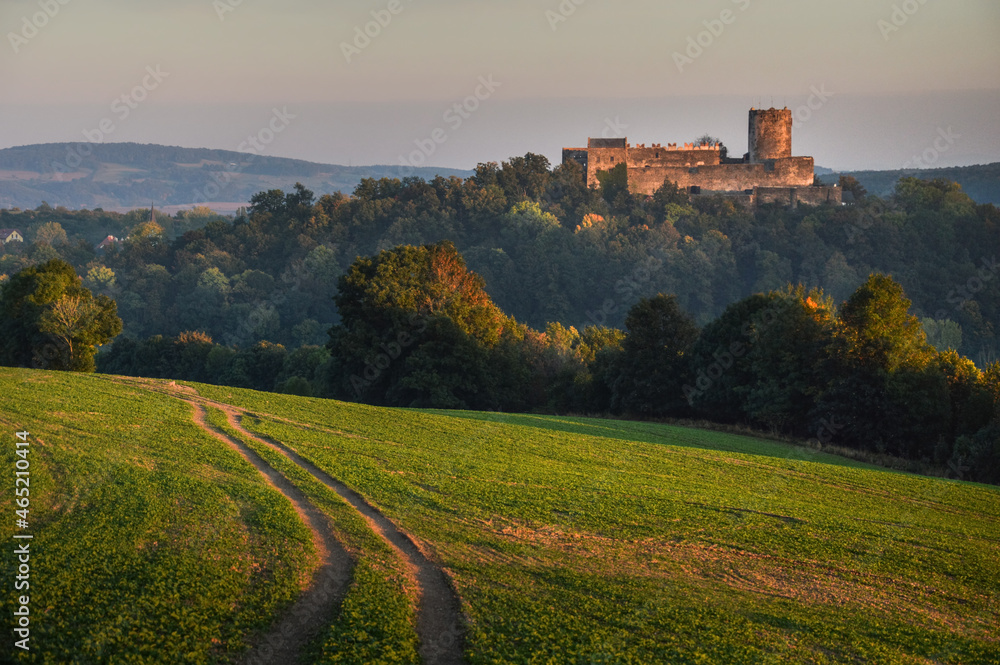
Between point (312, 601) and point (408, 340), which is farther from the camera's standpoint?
point (408, 340)

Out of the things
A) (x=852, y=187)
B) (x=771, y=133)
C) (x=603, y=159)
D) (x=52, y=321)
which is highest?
(x=771, y=133)

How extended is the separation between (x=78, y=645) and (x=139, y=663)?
0.78m

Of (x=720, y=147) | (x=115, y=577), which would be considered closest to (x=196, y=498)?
(x=115, y=577)

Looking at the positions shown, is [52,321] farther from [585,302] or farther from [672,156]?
[672,156]

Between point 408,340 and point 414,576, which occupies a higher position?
point 408,340

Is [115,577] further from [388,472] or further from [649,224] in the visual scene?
[649,224]

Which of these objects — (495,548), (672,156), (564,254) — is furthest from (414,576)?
(672,156)

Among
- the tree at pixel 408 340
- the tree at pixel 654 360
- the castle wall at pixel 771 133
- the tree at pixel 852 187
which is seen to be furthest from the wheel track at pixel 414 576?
the tree at pixel 852 187

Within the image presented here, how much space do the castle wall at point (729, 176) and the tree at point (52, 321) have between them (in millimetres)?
73721

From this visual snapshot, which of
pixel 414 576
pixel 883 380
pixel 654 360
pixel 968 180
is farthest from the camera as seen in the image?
pixel 968 180

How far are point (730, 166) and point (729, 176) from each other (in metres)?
1.22

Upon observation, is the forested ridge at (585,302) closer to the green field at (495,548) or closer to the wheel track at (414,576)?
the green field at (495,548)

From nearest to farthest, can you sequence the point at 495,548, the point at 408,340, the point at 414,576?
the point at 414,576 < the point at 495,548 < the point at 408,340

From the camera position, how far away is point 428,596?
38.5 ft
